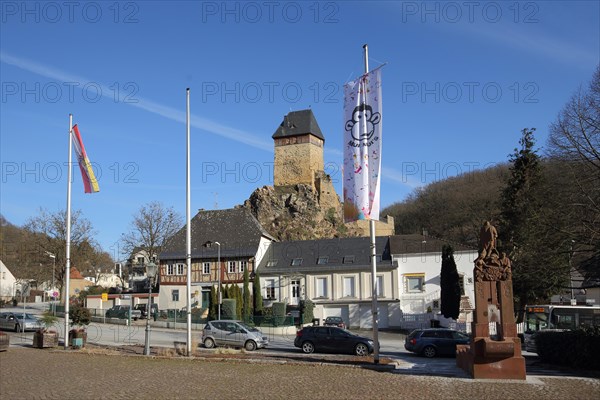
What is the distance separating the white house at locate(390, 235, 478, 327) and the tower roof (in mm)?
60035

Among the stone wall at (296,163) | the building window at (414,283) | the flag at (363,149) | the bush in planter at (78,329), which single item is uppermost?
the stone wall at (296,163)

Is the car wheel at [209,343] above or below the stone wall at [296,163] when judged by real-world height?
below

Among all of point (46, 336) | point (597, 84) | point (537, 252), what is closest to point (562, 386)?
point (537, 252)

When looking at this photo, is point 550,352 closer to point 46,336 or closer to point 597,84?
point 597,84

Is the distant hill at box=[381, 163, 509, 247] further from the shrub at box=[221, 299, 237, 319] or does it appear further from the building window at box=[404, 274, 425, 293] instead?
the shrub at box=[221, 299, 237, 319]

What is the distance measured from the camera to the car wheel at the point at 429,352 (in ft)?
86.5

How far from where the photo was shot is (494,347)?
52.7 ft

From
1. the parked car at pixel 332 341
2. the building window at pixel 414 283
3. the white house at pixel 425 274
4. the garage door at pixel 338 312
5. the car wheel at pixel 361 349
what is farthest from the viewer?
the garage door at pixel 338 312

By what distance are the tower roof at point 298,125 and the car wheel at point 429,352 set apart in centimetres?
8289

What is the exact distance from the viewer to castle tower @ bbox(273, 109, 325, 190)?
4237 inches

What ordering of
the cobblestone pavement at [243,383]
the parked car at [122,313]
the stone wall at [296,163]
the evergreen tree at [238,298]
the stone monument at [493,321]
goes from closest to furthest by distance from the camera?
the cobblestone pavement at [243,383]
the stone monument at [493,321]
the parked car at [122,313]
the evergreen tree at [238,298]
the stone wall at [296,163]

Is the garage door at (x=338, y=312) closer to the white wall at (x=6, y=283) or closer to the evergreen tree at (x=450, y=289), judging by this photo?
the evergreen tree at (x=450, y=289)

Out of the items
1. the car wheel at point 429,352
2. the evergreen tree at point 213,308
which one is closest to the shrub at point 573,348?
the car wheel at point 429,352

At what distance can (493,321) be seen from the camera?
1697cm
